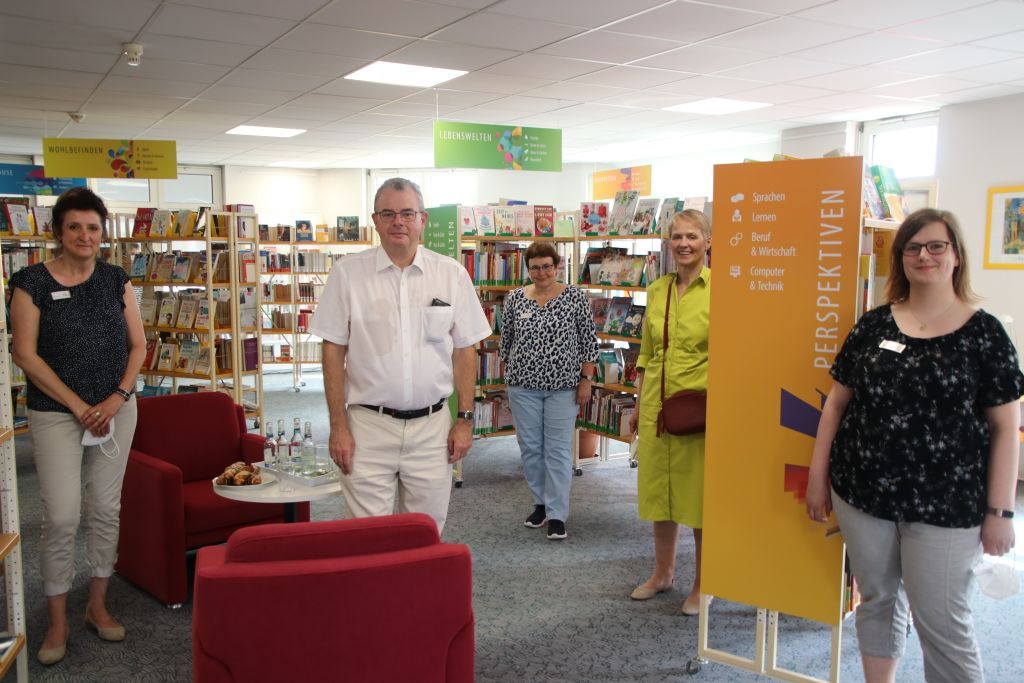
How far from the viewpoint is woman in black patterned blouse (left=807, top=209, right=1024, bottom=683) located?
220 cm

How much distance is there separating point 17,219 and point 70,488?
4295mm

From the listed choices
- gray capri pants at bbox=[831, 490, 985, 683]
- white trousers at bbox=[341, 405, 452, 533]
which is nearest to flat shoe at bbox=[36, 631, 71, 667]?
white trousers at bbox=[341, 405, 452, 533]

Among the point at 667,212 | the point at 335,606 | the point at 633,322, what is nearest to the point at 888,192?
the point at 667,212

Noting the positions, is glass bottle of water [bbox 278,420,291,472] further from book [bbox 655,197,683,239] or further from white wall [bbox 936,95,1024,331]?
white wall [bbox 936,95,1024,331]

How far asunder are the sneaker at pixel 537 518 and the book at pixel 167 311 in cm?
379

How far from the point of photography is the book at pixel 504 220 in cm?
584

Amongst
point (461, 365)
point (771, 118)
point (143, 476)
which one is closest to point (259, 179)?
point (771, 118)

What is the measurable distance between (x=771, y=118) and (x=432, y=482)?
7618 millimetres

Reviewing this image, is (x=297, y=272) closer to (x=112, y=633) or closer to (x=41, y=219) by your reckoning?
(x=41, y=219)

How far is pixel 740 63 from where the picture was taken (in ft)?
20.9

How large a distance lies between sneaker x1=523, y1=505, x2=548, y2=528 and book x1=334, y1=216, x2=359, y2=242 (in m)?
6.72

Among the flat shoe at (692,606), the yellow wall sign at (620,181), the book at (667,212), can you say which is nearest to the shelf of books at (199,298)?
the book at (667,212)

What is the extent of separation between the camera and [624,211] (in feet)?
17.5

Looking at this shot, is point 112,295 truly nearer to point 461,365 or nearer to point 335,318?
point 335,318
